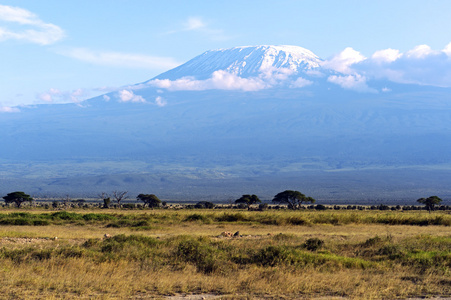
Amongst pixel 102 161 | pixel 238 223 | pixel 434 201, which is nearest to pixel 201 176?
pixel 102 161

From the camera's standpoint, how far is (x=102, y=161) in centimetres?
19188

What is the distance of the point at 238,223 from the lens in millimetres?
26906

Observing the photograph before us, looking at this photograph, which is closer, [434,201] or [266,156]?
[434,201]

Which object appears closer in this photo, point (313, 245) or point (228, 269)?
point (228, 269)

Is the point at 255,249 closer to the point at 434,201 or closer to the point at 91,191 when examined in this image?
the point at 434,201

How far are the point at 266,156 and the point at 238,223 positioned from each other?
165m

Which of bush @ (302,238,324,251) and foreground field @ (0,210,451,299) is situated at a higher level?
bush @ (302,238,324,251)

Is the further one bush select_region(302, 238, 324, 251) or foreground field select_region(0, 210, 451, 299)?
bush select_region(302, 238, 324, 251)

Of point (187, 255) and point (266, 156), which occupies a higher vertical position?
point (266, 156)

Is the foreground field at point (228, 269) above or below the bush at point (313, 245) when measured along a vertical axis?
below

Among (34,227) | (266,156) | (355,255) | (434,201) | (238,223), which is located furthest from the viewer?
(266,156)

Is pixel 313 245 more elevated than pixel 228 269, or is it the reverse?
pixel 313 245

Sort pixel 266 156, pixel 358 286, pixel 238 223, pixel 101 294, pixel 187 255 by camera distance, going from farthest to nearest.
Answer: pixel 266 156, pixel 238 223, pixel 187 255, pixel 358 286, pixel 101 294

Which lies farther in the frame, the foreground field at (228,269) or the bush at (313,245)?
the bush at (313,245)
